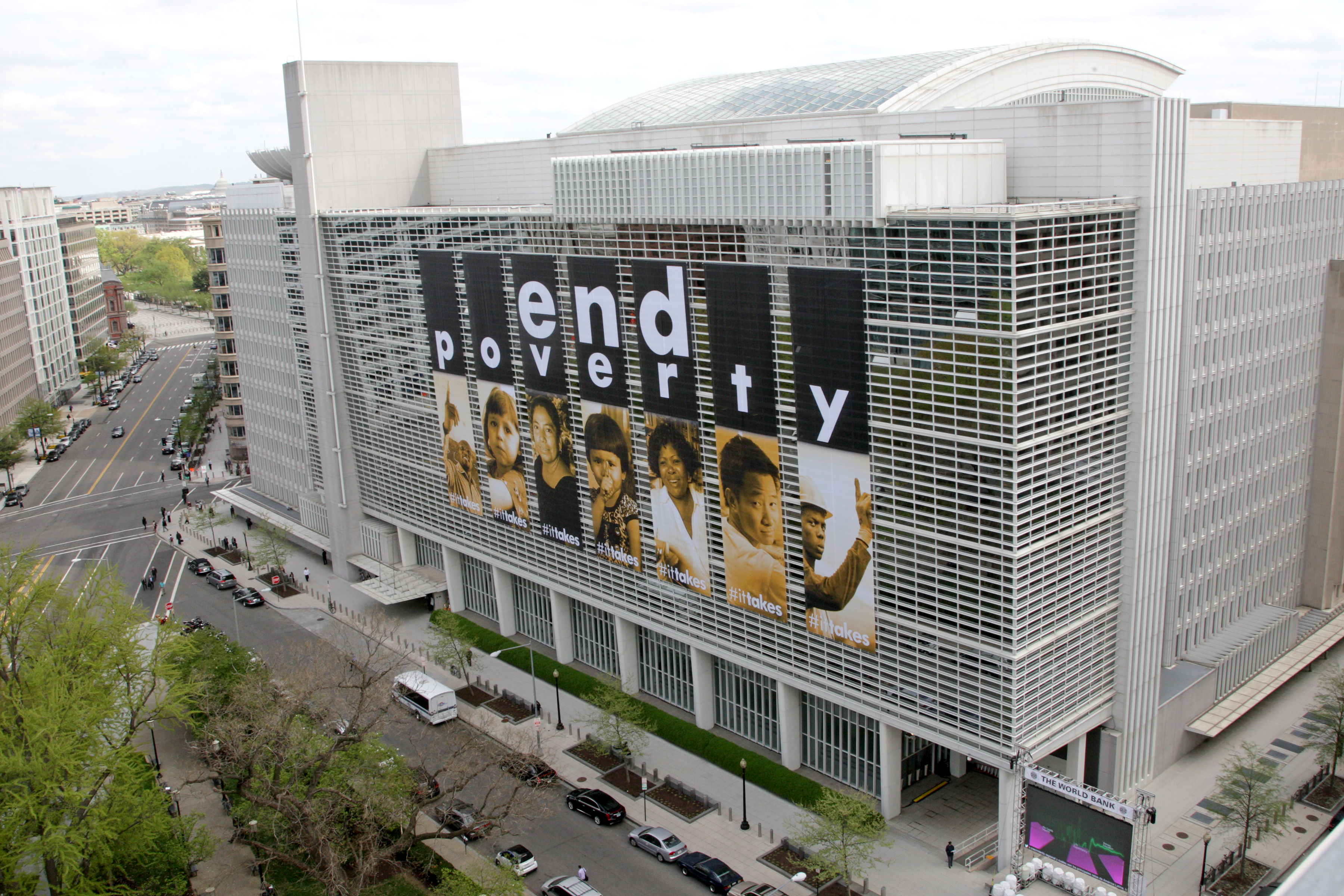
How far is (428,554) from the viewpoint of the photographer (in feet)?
289

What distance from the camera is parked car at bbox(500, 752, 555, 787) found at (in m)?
58.9

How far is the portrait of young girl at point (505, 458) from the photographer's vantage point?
71.2 metres

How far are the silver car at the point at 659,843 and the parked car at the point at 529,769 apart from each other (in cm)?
712

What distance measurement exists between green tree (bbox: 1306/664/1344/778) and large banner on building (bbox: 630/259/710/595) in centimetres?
3211

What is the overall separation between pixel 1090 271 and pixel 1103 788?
84.4 feet

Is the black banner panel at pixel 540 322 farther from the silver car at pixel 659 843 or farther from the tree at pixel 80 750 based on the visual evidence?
the silver car at pixel 659 843

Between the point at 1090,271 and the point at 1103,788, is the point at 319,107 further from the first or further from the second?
the point at 1103,788

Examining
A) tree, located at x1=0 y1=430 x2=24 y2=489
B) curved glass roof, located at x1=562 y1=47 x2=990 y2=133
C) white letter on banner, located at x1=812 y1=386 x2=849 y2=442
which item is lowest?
tree, located at x1=0 y1=430 x2=24 y2=489

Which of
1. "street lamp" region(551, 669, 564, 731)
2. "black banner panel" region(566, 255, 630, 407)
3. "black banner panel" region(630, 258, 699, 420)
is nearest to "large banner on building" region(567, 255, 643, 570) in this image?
"black banner panel" region(566, 255, 630, 407)

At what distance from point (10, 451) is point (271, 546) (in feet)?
A: 185

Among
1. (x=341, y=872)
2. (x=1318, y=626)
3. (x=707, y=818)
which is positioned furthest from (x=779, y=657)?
(x=1318, y=626)

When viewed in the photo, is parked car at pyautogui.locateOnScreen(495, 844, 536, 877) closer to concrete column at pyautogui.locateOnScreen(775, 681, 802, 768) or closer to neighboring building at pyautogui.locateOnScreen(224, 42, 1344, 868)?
concrete column at pyautogui.locateOnScreen(775, 681, 802, 768)

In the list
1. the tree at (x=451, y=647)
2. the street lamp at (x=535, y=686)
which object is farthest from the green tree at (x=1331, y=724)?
the tree at (x=451, y=647)

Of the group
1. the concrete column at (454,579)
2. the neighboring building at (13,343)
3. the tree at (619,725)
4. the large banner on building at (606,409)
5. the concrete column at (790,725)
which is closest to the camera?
the concrete column at (790,725)
